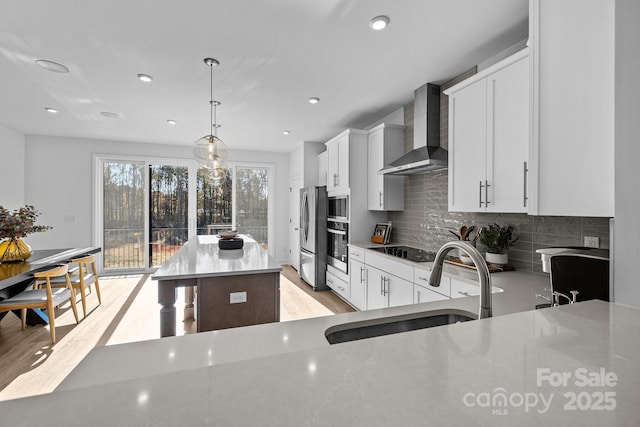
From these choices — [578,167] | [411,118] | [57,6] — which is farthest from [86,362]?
[411,118]

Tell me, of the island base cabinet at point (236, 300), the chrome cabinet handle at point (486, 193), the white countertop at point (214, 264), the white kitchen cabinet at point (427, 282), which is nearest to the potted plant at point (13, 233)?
the white countertop at point (214, 264)

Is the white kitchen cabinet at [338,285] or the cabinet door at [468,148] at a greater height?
the cabinet door at [468,148]

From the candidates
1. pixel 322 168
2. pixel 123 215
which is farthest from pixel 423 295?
pixel 123 215

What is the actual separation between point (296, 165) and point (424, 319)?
500cm

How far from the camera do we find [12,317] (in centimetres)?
329

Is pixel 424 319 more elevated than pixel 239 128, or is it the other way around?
pixel 239 128

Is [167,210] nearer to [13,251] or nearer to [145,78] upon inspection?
[13,251]

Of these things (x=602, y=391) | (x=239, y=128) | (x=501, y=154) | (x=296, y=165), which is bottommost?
(x=602, y=391)

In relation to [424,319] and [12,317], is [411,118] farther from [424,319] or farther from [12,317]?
[12,317]

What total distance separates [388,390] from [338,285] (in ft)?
11.9

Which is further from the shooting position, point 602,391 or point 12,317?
point 12,317

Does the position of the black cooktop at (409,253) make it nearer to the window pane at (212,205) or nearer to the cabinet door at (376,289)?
the cabinet door at (376,289)

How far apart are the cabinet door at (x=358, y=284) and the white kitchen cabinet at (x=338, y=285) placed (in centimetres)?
12

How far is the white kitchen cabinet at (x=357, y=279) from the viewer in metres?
3.37
